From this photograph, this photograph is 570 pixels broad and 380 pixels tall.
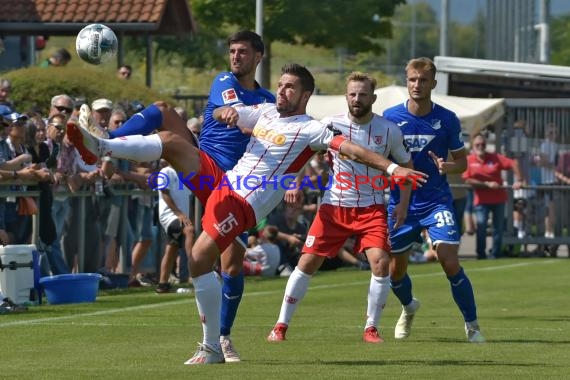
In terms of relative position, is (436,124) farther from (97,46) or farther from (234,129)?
(97,46)

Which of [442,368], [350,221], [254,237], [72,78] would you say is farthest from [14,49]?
[442,368]

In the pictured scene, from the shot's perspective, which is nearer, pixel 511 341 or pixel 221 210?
pixel 221 210

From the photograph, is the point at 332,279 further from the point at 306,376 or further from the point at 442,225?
the point at 306,376

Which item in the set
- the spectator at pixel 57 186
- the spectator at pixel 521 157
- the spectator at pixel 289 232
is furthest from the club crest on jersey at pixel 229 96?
the spectator at pixel 521 157

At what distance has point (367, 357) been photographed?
1131 cm

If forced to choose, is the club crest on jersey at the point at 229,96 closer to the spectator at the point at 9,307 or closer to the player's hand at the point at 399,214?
the player's hand at the point at 399,214

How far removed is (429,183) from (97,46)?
3.65 metres

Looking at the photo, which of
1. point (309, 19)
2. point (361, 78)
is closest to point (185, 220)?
point (361, 78)

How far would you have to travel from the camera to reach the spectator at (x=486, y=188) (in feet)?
86.9

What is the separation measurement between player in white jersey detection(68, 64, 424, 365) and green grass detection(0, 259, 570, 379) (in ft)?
1.95

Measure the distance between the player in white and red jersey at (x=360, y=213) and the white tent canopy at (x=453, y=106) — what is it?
13638 mm

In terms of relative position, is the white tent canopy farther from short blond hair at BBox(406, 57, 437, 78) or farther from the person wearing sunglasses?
short blond hair at BBox(406, 57, 437, 78)

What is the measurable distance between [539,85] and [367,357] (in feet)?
65.2

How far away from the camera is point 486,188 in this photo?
87.2 ft
